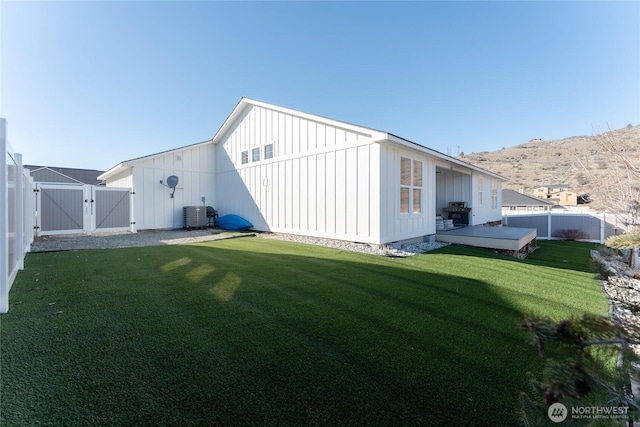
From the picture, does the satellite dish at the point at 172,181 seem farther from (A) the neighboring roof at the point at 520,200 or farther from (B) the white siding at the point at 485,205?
(A) the neighboring roof at the point at 520,200

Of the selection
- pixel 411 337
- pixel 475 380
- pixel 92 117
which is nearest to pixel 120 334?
pixel 411 337

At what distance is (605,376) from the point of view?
835mm

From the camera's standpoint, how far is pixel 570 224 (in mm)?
15328

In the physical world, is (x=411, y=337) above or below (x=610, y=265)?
below

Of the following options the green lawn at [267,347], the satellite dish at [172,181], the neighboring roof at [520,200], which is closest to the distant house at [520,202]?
the neighboring roof at [520,200]

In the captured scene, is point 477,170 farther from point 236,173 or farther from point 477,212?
point 236,173

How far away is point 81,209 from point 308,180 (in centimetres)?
871

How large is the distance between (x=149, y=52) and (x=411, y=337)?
12.4 meters

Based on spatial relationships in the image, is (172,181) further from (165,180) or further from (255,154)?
(255,154)

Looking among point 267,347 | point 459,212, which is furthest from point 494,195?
point 267,347

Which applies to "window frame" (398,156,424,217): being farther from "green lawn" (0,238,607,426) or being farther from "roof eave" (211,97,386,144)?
"green lawn" (0,238,607,426)

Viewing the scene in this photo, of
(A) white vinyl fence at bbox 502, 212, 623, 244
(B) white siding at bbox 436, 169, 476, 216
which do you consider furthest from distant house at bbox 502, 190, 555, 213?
(B) white siding at bbox 436, 169, 476, 216

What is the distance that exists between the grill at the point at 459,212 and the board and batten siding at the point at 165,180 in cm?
1222

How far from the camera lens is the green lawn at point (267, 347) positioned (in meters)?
1.66
